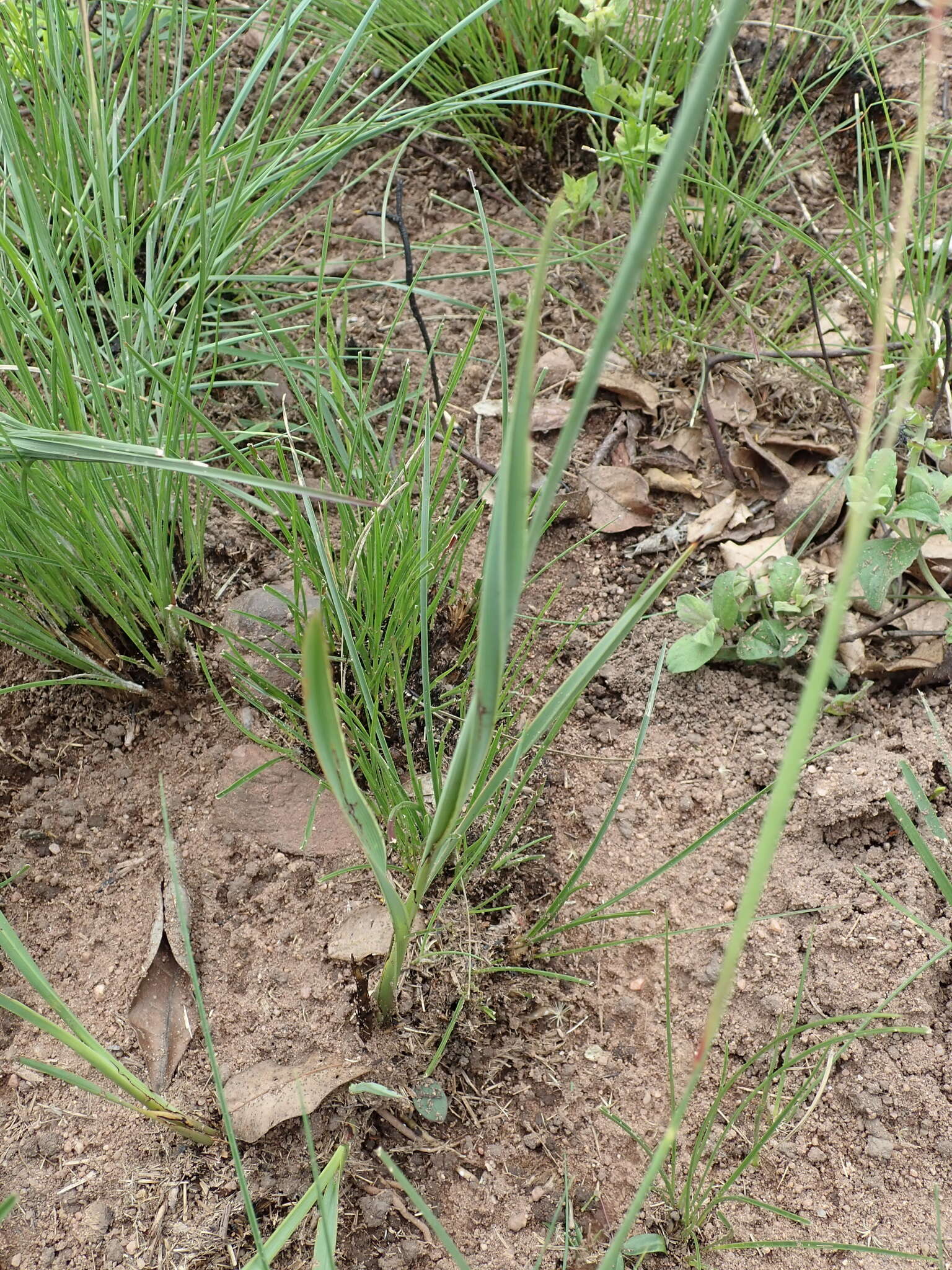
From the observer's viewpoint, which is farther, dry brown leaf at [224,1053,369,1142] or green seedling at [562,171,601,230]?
green seedling at [562,171,601,230]

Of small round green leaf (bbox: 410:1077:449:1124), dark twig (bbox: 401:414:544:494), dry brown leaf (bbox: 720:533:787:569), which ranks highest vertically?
dark twig (bbox: 401:414:544:494)

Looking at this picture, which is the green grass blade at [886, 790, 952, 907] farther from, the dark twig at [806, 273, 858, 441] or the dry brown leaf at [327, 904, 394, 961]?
the dark twig at [806, 273, 858, 441]

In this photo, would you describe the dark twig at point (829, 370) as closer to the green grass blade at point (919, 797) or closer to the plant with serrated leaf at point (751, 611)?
the plant with serrated leaf at point (751, 611)

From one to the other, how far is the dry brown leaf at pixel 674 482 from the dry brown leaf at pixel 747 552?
4.6 inches

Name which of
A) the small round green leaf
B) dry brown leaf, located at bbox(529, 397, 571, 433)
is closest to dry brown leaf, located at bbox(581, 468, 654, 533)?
dry brown leaf, located at bbox(529, 397, 571, 433)

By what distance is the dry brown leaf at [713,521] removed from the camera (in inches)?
57.6

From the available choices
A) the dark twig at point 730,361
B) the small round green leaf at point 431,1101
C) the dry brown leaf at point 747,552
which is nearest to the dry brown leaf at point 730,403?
the dark twig at point 730,361

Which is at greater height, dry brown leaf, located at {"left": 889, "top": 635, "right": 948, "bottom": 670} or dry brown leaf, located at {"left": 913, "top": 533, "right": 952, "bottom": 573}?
dry brown leaf, located at {"left": 913, "top": 533, "right": 952, "bottom": 573}

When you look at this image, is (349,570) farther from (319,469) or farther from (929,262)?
(929,262)

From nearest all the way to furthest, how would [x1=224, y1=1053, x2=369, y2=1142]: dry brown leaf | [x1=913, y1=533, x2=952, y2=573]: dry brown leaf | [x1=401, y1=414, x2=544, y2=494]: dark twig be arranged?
[x1=224, y1=1053, x2=369, y2=1142]: dry brown leaf, [x1=913, y1=533, x2=952, y2=573]: dry brown leaf, [x1=401, y1=414, x2=544, y2=494]: dark twig

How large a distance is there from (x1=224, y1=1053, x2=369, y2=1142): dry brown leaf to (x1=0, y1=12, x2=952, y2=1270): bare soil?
15mm

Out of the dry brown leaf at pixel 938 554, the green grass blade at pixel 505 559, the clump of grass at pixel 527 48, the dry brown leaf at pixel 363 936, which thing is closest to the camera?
the green grass blade at pixel 505 559

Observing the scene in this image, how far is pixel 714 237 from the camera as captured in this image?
5.35 feet

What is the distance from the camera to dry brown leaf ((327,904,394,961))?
1093 mm
